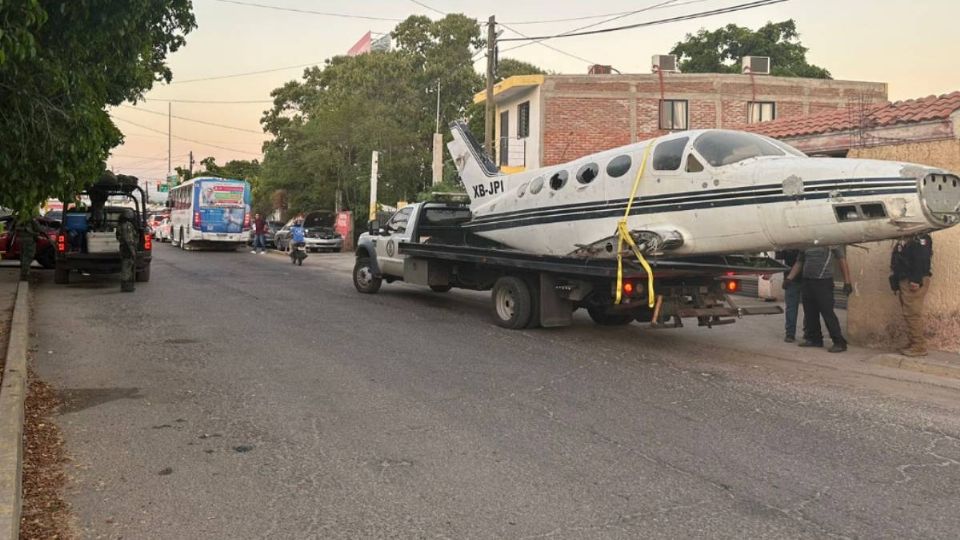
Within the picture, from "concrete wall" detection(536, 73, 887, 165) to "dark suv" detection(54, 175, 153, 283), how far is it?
1732 centimetres

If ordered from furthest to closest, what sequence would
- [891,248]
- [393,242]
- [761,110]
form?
[761,110]
[393,242]
[891,248]

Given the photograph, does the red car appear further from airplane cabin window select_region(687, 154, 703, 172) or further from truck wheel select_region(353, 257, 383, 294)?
airplane cabin window select_region(687, 154, 703, 172)

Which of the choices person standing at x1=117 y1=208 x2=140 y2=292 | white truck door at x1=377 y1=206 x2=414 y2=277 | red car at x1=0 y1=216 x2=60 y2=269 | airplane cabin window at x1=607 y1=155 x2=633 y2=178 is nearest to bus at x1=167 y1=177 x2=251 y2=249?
red car at x1=0 y1=216 x2=60 y2=269

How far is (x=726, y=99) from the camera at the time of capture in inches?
1280

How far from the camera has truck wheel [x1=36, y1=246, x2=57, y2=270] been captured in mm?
21312

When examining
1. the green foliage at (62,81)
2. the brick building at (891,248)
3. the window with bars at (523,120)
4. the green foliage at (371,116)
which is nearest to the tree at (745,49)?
the green foliage at (371,116)

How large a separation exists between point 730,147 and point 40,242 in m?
19.1

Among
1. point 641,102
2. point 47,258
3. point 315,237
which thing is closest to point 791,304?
point 47,258

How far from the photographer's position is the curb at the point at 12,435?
3.84m

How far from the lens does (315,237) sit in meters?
32.7

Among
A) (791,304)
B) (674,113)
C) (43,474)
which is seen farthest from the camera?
(674,113)

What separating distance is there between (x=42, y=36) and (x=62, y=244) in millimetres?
11967

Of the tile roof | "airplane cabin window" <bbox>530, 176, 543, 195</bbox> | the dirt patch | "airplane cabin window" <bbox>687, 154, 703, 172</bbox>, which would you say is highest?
the tile roof

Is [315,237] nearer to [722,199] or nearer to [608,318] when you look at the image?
[608,318]
